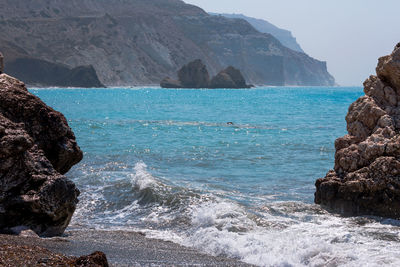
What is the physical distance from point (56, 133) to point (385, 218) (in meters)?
6.15

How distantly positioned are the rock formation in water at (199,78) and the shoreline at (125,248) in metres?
167

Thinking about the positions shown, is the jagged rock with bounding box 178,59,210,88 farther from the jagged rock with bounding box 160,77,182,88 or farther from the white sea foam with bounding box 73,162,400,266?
the white sea foam with bounding box 73,162,400,266

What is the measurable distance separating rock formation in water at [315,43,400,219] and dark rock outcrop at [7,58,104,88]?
490ft

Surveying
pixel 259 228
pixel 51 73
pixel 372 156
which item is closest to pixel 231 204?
pixel 259 228

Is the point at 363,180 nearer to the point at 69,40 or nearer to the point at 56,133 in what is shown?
the point at 56,133

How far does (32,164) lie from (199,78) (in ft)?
563

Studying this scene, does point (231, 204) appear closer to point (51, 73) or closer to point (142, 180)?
point (142, 180)

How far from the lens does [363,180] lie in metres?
9.84

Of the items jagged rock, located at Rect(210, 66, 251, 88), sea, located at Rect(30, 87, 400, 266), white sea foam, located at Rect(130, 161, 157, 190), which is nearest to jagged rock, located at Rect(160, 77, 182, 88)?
jagged rock, located at Rect(210, 66, 251, 88)

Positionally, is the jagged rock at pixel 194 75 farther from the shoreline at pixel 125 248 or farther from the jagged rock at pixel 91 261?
the jagged rock at pixel 91 261

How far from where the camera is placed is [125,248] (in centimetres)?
787

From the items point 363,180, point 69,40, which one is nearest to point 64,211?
point 363,180

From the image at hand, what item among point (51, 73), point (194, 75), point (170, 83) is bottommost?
point (170, 83)

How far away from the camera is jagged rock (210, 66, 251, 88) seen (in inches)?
7087
